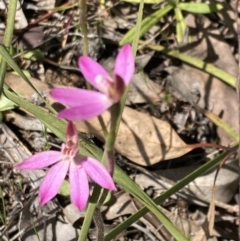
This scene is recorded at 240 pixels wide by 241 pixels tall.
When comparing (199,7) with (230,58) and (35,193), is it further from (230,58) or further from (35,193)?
(35,193)

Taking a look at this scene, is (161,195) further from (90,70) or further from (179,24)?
(179,24)

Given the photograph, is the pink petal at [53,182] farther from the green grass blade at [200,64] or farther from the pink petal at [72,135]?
the green grass blade at [200,64]

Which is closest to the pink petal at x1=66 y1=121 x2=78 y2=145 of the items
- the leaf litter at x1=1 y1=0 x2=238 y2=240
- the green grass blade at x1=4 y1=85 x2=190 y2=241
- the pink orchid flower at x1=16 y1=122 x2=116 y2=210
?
the pink orchid flower at x1=16 y1=122 x2=116 y2=210

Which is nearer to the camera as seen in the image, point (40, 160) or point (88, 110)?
point (88, 110)

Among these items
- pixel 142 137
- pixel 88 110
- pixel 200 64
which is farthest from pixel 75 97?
pixel 200 64

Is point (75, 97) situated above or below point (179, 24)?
above

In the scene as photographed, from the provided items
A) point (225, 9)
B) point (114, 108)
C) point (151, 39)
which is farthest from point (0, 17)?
point (114, 108)

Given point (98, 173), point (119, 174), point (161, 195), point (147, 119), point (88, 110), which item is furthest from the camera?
point (147, 119)

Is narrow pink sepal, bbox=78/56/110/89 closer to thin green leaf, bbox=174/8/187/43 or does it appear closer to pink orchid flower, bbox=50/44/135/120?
pink orchid flower, bbox=50/44/135/120
